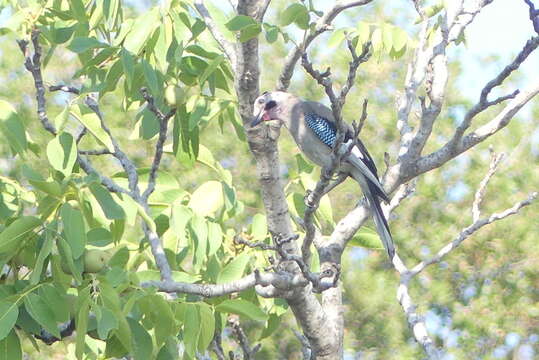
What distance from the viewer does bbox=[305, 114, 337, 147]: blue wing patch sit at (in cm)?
596

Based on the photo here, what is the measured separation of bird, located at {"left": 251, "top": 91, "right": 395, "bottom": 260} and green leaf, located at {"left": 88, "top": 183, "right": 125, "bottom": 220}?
4.55 feet

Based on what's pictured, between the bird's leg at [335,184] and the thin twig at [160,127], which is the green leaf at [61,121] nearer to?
the thin twig at [160,127]

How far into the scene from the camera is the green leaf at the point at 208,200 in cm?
449

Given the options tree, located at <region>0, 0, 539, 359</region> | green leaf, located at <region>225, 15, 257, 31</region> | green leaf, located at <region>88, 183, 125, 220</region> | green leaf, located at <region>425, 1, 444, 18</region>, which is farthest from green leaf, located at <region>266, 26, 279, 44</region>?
green leaf, located at <region>425, 1, 444, 18</region>

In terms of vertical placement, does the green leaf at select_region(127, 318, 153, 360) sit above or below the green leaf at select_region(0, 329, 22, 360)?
below

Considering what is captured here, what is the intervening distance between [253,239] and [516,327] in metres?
4.73

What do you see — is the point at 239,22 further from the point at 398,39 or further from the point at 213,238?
the point at 398,39

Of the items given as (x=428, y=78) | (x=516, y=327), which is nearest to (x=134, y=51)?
(x=428, y=78)

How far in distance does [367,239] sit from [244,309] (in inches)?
52.1

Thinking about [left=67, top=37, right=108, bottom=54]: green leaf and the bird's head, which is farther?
the bird's head

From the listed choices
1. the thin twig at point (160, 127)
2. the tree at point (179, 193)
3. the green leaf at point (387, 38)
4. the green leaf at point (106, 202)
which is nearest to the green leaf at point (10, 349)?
the tree at point (179, 193)

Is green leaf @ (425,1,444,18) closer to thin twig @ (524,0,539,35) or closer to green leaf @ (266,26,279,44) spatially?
thin twig @ (524,0,539,35)

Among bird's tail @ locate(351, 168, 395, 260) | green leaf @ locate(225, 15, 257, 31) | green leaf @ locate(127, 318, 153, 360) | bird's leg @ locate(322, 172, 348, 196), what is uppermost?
green leaf @ locate(225, 15, 257, 31)

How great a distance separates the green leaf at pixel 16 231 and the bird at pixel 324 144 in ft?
5.59
